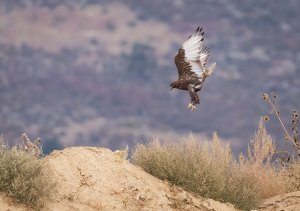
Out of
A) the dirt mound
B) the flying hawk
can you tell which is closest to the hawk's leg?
the flying hawk

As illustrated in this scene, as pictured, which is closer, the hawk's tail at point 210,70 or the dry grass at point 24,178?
the dry grass at point 24,178

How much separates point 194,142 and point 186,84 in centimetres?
178

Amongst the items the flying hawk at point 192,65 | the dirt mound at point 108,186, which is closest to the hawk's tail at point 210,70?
the flying hawk at point 192,65

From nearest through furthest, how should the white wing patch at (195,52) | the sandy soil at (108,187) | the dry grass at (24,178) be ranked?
1. the dry grass at (24,178)
2. the sandy soil at (108,187)
3. the white wing patch at (195,52)

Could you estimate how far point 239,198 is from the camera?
36.5 ft

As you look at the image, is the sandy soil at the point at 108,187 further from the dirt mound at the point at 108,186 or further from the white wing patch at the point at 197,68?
the white wing patch at the point at 197,68

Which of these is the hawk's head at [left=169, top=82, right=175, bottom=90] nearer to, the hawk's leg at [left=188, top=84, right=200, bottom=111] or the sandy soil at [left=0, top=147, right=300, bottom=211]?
the hawk's leg at [left=188, top=84, right=200, bottom=111]

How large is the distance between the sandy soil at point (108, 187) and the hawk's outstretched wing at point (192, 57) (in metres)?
2.10

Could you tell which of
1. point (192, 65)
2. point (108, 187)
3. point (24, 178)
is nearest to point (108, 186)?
point (108, 187)

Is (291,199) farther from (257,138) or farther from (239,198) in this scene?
(257,138)

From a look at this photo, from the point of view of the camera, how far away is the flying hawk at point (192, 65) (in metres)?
9.57

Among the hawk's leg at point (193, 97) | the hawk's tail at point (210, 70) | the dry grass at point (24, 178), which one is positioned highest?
the hawk's tail at point (210, 70)

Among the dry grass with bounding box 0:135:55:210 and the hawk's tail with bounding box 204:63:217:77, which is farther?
the hawk's tail with bounding box 204:63:217:77

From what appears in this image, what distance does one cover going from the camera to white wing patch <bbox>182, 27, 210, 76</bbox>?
953 cm
